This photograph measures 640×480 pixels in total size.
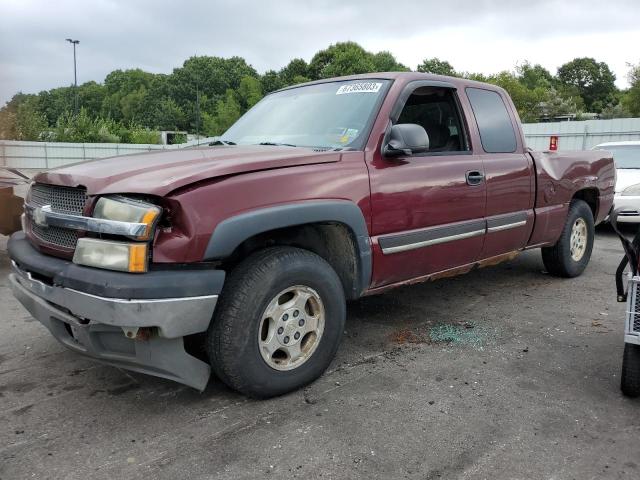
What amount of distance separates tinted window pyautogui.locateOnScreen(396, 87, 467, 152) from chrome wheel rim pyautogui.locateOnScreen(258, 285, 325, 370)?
175 cm

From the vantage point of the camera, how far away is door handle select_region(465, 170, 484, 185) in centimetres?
395

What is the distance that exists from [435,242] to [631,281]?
120cm

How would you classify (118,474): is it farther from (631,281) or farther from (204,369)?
(631,281)

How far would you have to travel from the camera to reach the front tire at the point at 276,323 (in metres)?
2.70

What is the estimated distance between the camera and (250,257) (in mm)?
2852

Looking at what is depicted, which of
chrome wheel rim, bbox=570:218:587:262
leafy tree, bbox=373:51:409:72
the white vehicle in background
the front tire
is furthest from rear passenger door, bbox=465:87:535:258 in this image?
leafy tree, bbox=373:51:409:72

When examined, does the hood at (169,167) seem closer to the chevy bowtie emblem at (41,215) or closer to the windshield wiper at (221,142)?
the chevy bowtie emblem at (41,215)

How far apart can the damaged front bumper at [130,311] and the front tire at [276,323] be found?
0.14 metres

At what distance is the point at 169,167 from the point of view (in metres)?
2.72

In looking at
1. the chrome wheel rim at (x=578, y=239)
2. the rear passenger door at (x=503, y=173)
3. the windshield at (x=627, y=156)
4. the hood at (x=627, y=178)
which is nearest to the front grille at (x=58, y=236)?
the rear passenger door at (x=503, y=173)

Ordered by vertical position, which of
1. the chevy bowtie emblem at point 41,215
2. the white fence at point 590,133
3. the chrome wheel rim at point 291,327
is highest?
the white fence at point 590,133

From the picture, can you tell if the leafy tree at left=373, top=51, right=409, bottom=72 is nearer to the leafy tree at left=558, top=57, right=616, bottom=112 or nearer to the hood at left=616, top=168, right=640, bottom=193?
the leafy tree at left=558, top=57, right=616, bottom=112

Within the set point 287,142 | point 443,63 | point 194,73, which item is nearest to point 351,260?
point 287,142

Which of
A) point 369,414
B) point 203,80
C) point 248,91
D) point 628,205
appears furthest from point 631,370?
point 203,80
